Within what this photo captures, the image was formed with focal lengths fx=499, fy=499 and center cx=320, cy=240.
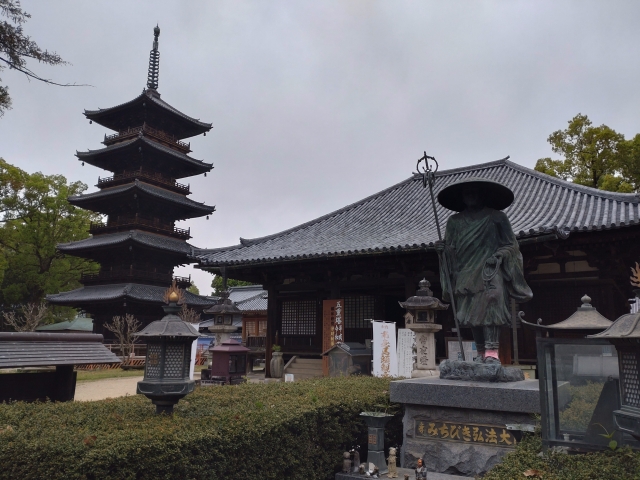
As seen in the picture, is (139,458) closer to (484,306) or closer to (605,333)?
(605,333)

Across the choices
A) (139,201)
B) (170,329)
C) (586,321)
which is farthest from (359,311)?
(139,201)

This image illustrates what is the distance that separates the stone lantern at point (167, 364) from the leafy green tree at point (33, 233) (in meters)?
34.6

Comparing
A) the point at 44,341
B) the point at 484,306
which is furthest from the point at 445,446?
the point at 44,341

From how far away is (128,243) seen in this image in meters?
28.4

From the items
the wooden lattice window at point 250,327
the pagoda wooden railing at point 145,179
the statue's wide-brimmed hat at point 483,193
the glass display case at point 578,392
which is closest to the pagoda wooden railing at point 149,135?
the pagoda wooden railing at point 145,179

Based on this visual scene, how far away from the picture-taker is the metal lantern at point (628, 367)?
2.93 m

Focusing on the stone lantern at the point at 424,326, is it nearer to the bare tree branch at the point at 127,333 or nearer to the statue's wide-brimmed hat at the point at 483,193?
the statue's wide-brimmed hat at the point at 483,193

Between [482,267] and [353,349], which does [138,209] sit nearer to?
[353,349]

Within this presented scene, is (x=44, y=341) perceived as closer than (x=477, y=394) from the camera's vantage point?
No

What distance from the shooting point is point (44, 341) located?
6.71 m

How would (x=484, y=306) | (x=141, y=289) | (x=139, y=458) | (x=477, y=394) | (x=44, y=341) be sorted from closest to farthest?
(x=139, y=458), (x=477, y=394), (x=484, y=306), (x=44, y=341), (x=141, y=289)

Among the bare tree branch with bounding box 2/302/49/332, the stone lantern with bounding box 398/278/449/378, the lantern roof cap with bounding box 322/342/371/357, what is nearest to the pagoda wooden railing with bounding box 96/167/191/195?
the bare tree branch with bounding box 2/302/49/332

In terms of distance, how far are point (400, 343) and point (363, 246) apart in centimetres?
282

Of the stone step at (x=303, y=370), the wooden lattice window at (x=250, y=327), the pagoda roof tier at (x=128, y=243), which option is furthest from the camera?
the wooden lattice window at (x=250, y=327)
